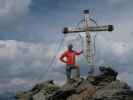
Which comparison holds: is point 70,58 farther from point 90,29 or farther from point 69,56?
point 90,29

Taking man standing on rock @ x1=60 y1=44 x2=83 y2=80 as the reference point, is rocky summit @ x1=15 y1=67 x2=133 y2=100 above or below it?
below

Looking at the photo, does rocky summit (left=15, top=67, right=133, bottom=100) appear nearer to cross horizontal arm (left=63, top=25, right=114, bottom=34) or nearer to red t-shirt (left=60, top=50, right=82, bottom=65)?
red t-shirt (left=60, top=50, right=82, bottom=65)

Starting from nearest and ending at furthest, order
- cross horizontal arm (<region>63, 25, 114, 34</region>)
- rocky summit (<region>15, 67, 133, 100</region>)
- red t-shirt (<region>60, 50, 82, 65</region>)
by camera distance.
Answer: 1. rocky summit (<region>15, 67, 133, 100</region>)
2. red t-shirt (<region>60, 50, 82, 65</region>)
3. cross horizontal arm (<region>63, 25, 114, 34</region>)

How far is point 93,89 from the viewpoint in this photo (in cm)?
4534

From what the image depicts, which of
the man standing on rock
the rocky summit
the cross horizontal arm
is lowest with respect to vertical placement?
the rocky summit

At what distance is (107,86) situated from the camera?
148 feet

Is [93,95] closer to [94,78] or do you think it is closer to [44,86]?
[94,78]

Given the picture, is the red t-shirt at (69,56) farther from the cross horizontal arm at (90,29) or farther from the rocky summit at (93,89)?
the cross horizontal arm at (90,29)

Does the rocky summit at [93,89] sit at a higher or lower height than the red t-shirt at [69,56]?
lower

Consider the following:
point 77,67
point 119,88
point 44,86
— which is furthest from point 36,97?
point 119,88

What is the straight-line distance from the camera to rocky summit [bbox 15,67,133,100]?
42.4m

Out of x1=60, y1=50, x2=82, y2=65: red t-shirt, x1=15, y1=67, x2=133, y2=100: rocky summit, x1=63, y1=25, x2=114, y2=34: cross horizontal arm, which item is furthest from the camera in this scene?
x1=63, y1=25, x2=114, y2=34: cross horizontal arm

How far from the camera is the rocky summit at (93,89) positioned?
139ft

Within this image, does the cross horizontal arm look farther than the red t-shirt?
Yes
